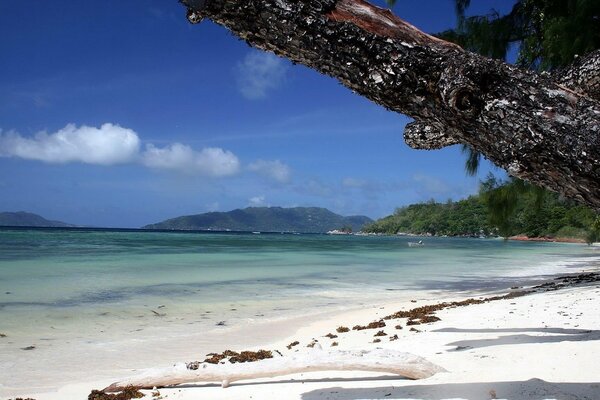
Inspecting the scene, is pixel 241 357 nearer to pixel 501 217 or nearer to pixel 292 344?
pixel 292 344

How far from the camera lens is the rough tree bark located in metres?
1.56

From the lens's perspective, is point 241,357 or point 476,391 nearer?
point 476,391

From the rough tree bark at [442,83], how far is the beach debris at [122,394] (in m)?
3.13

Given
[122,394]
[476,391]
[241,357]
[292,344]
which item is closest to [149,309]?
[292,344]

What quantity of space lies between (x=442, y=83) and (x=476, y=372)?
2.75 meters

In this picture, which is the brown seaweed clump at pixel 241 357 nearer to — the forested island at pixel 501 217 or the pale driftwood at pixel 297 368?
the pale driftwood at pixel 297 368

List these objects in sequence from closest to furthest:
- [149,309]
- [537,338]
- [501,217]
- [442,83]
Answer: [442,83] → [537,338] → [149,309] → [501,217]

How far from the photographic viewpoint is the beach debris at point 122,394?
3.90m

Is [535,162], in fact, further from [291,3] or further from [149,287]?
[149,287]

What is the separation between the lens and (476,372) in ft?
12.1

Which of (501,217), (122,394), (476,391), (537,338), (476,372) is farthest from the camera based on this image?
(501,217)

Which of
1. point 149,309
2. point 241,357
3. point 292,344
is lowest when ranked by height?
point 149,309

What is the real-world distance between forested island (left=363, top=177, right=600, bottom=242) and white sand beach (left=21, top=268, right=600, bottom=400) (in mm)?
1208

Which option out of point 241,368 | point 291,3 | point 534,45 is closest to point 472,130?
point 291,3
